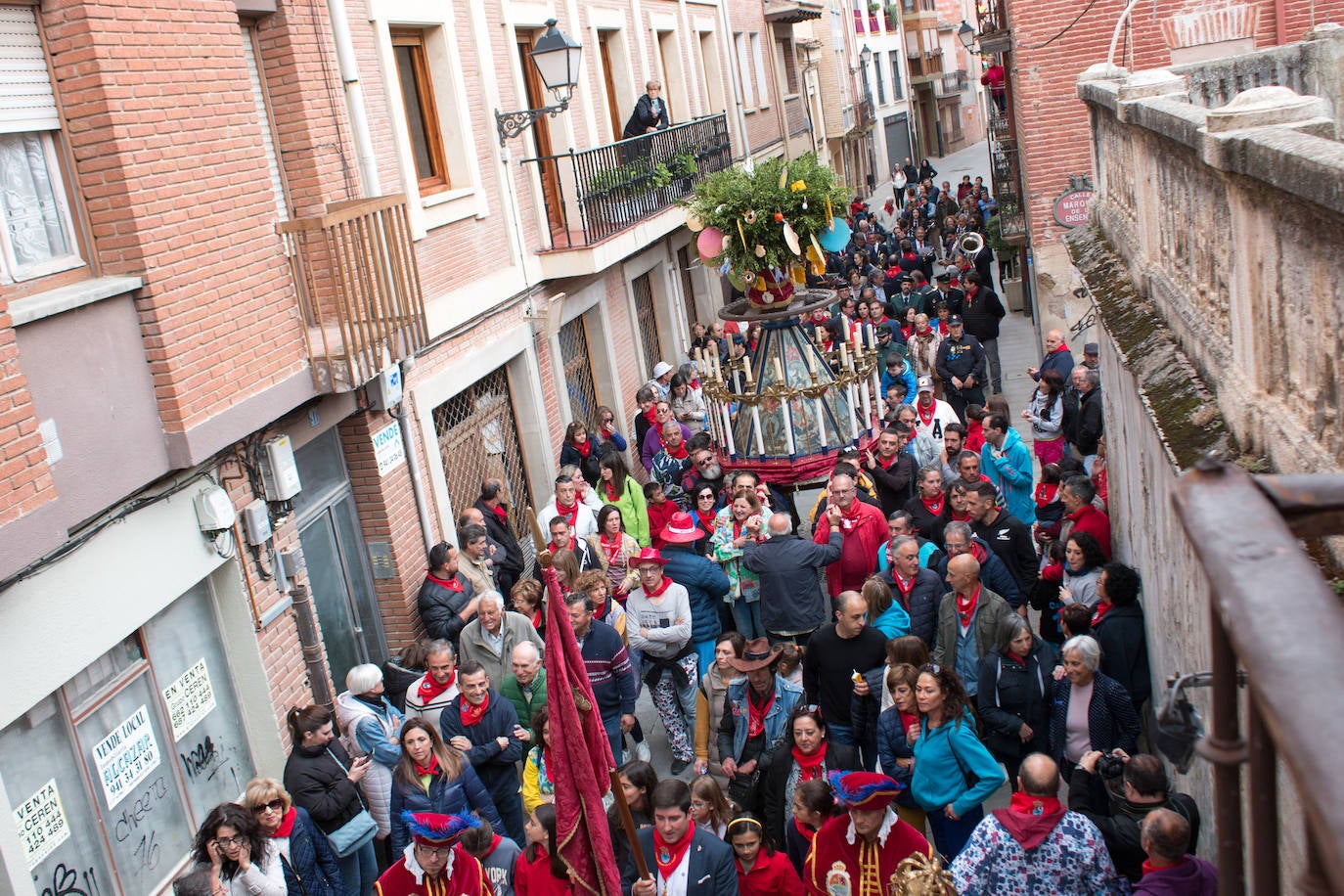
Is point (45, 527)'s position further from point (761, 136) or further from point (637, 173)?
point (761, 136)

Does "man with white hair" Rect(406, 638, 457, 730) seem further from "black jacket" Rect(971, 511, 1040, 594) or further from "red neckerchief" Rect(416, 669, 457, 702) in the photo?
"black jacket" Rect(971, 511, 1040, 594)

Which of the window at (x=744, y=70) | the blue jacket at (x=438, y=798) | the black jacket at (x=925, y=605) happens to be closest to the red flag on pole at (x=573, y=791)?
the blue jacket at (x=438, y=798)

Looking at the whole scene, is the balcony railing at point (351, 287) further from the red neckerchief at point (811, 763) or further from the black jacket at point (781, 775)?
the red neckerchief at point (811, 763)

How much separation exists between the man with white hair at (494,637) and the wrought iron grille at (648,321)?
10821 millimetres

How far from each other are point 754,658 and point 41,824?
143 inches

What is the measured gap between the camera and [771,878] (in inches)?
239

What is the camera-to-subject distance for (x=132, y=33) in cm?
712

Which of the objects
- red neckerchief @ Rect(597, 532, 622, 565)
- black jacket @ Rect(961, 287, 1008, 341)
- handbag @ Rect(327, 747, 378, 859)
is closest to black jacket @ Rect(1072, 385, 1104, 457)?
red neckerchief @ Rect(597, 532, 622, 565)

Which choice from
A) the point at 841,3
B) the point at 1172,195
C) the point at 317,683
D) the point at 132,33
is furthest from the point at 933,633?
the point at 841,3

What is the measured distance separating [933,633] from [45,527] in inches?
197

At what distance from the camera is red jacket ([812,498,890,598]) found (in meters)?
9.46

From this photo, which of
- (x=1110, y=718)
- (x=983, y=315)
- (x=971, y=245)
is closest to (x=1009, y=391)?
(x=983, y=315)

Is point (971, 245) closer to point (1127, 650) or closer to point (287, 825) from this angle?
point (1127, 650)

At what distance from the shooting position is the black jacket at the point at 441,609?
937 centimetres
